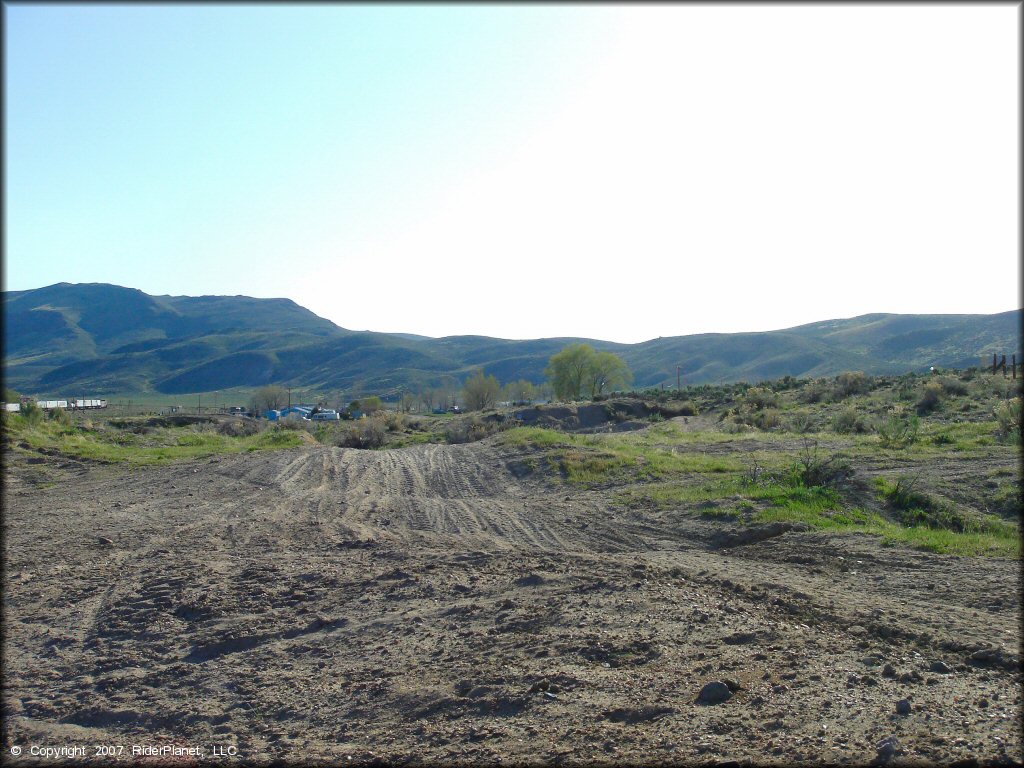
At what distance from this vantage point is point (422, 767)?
476cm

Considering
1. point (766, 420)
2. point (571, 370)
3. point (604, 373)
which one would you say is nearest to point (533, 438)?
point (766, 420)

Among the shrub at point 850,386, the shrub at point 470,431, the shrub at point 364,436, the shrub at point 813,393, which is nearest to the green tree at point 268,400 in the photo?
the shrub at point 364,436

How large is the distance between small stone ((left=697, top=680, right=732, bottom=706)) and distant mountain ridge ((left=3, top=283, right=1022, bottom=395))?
69.2m

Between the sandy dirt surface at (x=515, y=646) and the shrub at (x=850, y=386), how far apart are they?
101ft

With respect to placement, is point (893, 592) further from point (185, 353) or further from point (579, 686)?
point (185, 353)

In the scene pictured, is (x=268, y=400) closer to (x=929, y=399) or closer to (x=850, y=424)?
(x=850, y=424)

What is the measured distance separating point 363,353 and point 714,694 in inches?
6511

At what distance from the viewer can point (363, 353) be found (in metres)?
167

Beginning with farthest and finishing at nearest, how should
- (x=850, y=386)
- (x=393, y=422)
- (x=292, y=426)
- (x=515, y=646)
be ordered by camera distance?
(x=292, y=426), (x=850, y=386), (x=393, y=422), (x=515, y=646)

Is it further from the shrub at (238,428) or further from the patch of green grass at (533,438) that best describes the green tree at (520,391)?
the patch of green grass at (533,438)

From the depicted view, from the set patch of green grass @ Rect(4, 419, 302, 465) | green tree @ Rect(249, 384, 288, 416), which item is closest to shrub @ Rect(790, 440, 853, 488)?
patch of green grass @ Rect(4, 419, 302, 465)

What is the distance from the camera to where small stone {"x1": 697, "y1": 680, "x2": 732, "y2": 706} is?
5395 mm

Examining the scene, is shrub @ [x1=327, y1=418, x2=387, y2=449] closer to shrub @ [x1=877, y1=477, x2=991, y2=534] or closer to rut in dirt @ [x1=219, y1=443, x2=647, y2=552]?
rut in dirt @ [x1=219, y1=443, x2=647, y2=552]

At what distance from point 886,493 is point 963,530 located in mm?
1845
